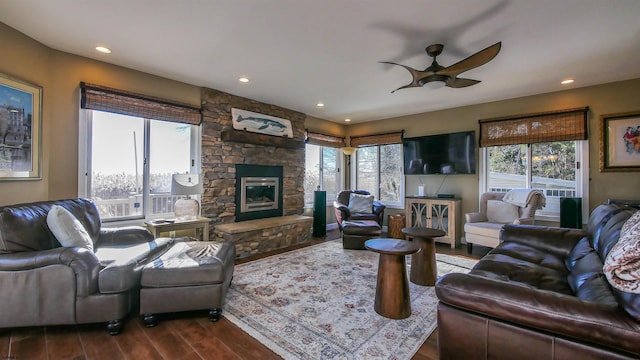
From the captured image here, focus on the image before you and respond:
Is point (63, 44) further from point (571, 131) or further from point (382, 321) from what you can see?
point (571, 131)

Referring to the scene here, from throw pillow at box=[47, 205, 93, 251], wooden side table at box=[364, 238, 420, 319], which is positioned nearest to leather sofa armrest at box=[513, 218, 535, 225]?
wooden side table at box=[364, 238, 420, 319]

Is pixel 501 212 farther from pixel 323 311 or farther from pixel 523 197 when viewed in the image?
pixel 323 311

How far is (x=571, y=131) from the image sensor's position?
158 inches

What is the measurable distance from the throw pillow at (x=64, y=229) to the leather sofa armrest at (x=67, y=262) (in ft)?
0.45

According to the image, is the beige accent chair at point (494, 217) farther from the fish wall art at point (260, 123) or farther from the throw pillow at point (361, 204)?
the fish wall art at point (260, 123)

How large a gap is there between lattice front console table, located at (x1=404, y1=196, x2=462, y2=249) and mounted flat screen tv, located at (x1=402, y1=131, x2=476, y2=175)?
607 mm

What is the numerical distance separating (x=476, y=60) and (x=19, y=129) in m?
4.35

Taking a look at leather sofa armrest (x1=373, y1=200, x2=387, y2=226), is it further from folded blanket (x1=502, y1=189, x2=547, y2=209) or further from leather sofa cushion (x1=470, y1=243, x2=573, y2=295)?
leather sofa cushion (x1=470, y1=243, x2=573, y2=295)

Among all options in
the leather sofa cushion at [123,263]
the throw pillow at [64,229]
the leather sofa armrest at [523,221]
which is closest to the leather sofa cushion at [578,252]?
the leather sofa armrest at [523,221]

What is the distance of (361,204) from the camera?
5.28m

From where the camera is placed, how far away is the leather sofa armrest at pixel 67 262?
6.43 ft

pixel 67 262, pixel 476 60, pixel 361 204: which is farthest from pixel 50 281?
pixel 361 204

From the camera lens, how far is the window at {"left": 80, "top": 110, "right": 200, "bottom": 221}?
3311 mm

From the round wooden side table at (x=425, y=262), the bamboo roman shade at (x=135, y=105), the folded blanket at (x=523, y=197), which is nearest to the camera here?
the round wooden side table at (x=425, y=262)
